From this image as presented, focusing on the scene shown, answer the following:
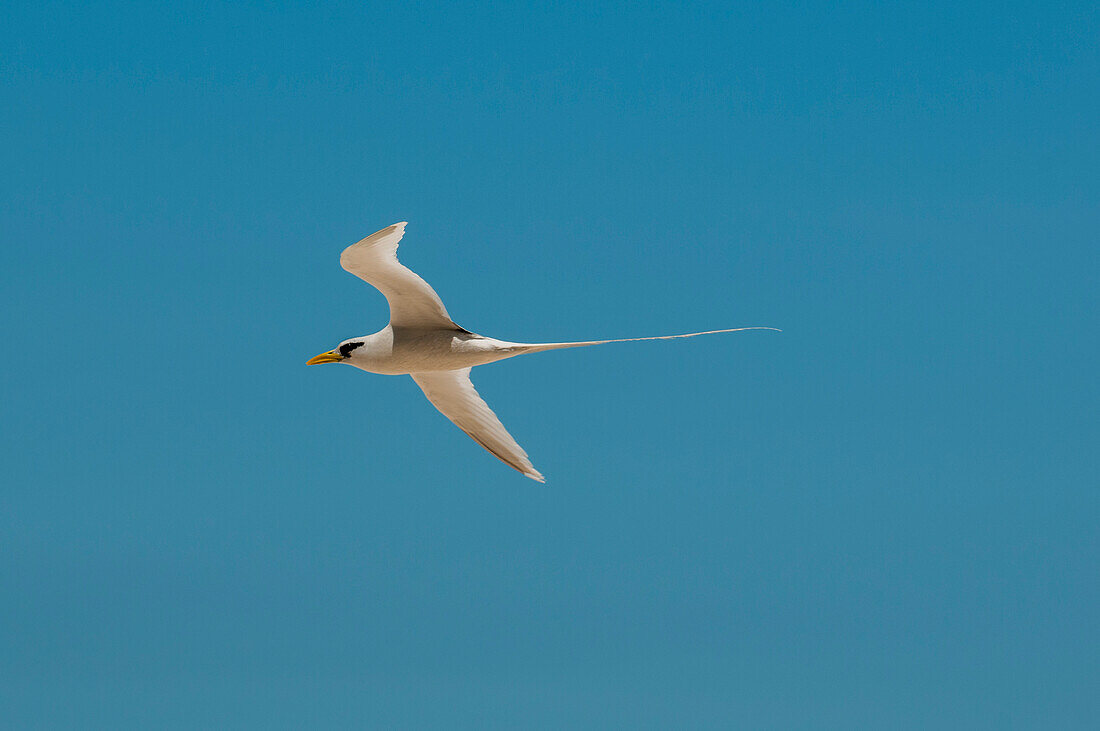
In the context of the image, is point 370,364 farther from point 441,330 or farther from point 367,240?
point 367,240

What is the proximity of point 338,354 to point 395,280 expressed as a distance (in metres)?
2.32

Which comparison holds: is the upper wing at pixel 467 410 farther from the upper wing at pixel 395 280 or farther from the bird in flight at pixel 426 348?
the upper wing at pixel 395 280

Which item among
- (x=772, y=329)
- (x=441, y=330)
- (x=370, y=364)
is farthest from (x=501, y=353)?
(x=772, y=329)

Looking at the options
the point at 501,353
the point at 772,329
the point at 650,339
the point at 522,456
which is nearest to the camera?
the point at 772,329

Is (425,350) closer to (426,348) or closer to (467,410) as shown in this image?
(426,348)

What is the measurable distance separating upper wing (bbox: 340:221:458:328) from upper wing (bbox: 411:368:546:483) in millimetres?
1885

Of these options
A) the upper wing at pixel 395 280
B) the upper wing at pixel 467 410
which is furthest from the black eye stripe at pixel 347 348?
the upper wing at pixel 467 410

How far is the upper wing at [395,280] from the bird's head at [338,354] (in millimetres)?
860

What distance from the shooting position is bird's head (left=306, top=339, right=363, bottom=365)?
2019 centimetres

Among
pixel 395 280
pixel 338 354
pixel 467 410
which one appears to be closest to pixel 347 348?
pixel 338 354

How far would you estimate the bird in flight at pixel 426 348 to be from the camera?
18.4m

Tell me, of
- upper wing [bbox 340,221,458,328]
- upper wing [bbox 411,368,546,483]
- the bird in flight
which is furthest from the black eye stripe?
upper wing [bbox 411,368,546,483]

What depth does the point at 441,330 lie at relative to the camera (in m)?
19.7

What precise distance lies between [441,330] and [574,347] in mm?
2517
